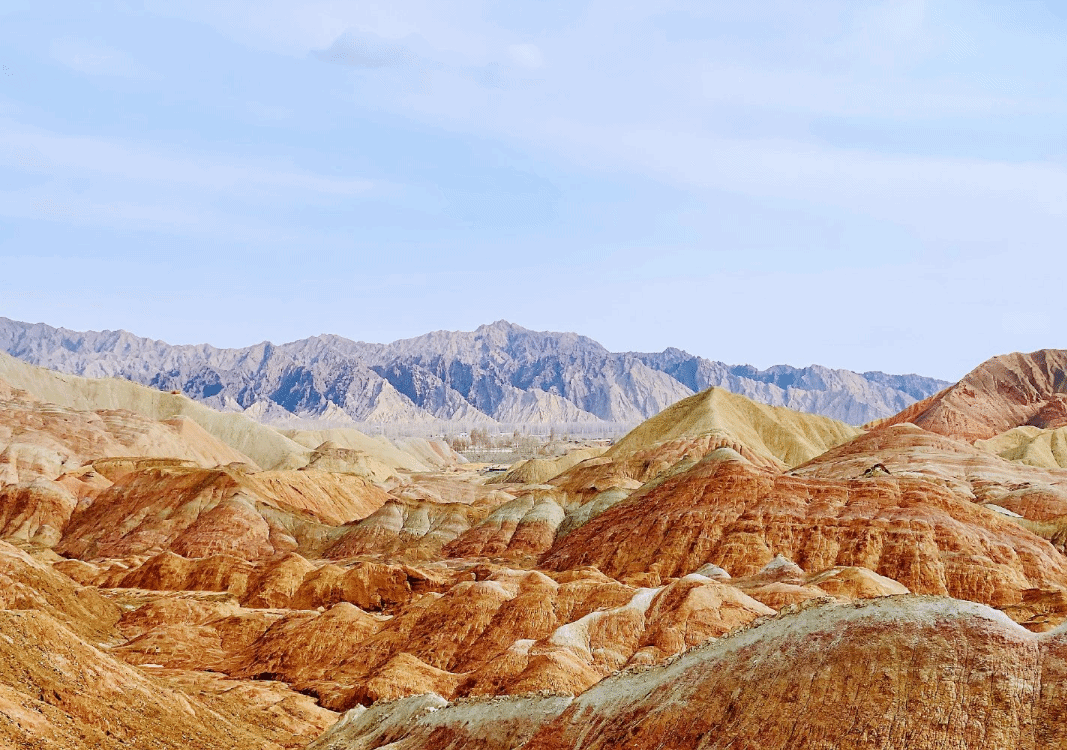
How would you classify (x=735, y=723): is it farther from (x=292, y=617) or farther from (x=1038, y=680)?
(x=292, y=617)

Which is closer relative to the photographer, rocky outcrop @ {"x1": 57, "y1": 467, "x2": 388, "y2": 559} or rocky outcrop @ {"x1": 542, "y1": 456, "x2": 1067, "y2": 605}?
rocky outcrop @ {"x1": 542, "y1": 456, "x2": 1067, "y2": 605}

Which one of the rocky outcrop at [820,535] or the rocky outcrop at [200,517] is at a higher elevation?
the rocky outcrop at [820,535]

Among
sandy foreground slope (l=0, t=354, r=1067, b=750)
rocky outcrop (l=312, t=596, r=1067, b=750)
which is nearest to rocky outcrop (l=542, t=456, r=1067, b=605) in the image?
sandy foreground slope (l=0, t=354, r=1067, b=750)

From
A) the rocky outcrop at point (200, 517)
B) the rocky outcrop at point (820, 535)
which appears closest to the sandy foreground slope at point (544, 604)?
the rocky outcrop at point (820, 535)

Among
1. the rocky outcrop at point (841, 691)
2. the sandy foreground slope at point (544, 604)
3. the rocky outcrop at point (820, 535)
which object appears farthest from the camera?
the rocky outcrop at point (820, 535)

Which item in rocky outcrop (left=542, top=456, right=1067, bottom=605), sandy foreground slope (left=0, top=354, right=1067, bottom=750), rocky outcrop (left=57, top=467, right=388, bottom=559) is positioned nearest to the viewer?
sandy foreground slope (left=0, top=354, right=1067, bottom=750)

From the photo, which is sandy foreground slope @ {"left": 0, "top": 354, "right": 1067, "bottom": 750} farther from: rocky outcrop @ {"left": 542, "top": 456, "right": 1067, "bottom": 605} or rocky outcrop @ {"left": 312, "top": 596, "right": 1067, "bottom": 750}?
rocky outcrop @ {"left": 542, "top": 456, "right": 1067, "bottom": 605}

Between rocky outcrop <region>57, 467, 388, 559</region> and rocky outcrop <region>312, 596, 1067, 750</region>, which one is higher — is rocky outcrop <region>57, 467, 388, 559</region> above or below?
below

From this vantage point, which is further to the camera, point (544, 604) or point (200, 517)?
point (200, 517)

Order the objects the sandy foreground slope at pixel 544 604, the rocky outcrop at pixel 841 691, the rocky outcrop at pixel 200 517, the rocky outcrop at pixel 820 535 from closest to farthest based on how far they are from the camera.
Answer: the rocky outcrop at pixel 841 691 < the sandy foreground slope at pixel 544 604 < the rocky outcrop at pixel 820 535 < the rocky outcrop at pixel 200 517

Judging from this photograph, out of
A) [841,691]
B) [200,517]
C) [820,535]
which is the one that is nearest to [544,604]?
[820,535]

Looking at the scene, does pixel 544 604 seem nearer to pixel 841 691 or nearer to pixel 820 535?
pixel 820 535

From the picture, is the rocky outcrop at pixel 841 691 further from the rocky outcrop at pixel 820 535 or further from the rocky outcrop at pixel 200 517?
the rocky outcrop at pixel 200 517
